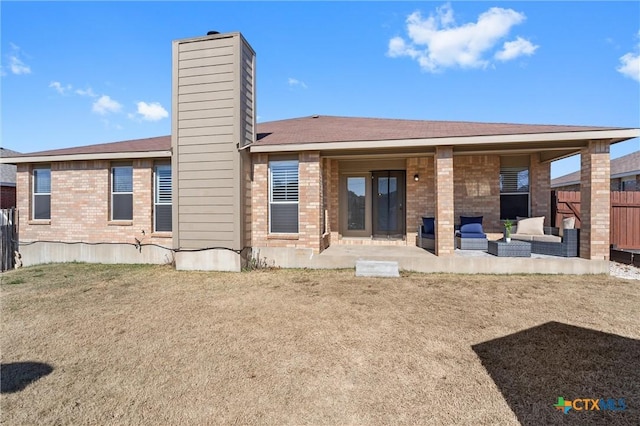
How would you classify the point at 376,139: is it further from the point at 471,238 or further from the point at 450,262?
the point at 471,238

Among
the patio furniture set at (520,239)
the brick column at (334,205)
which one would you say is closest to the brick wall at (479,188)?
the patio furniture set at (520,239)

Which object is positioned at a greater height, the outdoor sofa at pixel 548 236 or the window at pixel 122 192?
the window at pixel 122 192

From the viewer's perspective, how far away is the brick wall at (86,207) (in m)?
8.75

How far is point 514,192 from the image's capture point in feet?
30.9

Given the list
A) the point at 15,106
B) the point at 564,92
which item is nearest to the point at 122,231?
the point at 15,106

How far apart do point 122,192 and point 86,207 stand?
1239 millimetres

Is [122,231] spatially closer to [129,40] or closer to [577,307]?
[129,40]

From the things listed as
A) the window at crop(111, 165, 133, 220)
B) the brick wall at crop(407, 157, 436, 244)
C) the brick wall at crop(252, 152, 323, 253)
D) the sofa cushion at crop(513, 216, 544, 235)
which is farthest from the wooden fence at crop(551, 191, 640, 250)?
the window at crop(111, 165, 133, 220)

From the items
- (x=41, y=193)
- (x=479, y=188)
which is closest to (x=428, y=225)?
(x=479, y=188)

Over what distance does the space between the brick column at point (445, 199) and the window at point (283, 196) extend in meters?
3.72

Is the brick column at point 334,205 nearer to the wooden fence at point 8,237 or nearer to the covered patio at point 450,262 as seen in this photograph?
the covered patio at point 450,262

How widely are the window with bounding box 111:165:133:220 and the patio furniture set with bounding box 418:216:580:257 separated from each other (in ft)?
29.3

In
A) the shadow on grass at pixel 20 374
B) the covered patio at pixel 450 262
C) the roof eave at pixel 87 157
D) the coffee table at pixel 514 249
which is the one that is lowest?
the shadow on grass at pixel 20 374

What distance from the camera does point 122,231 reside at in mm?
8953
